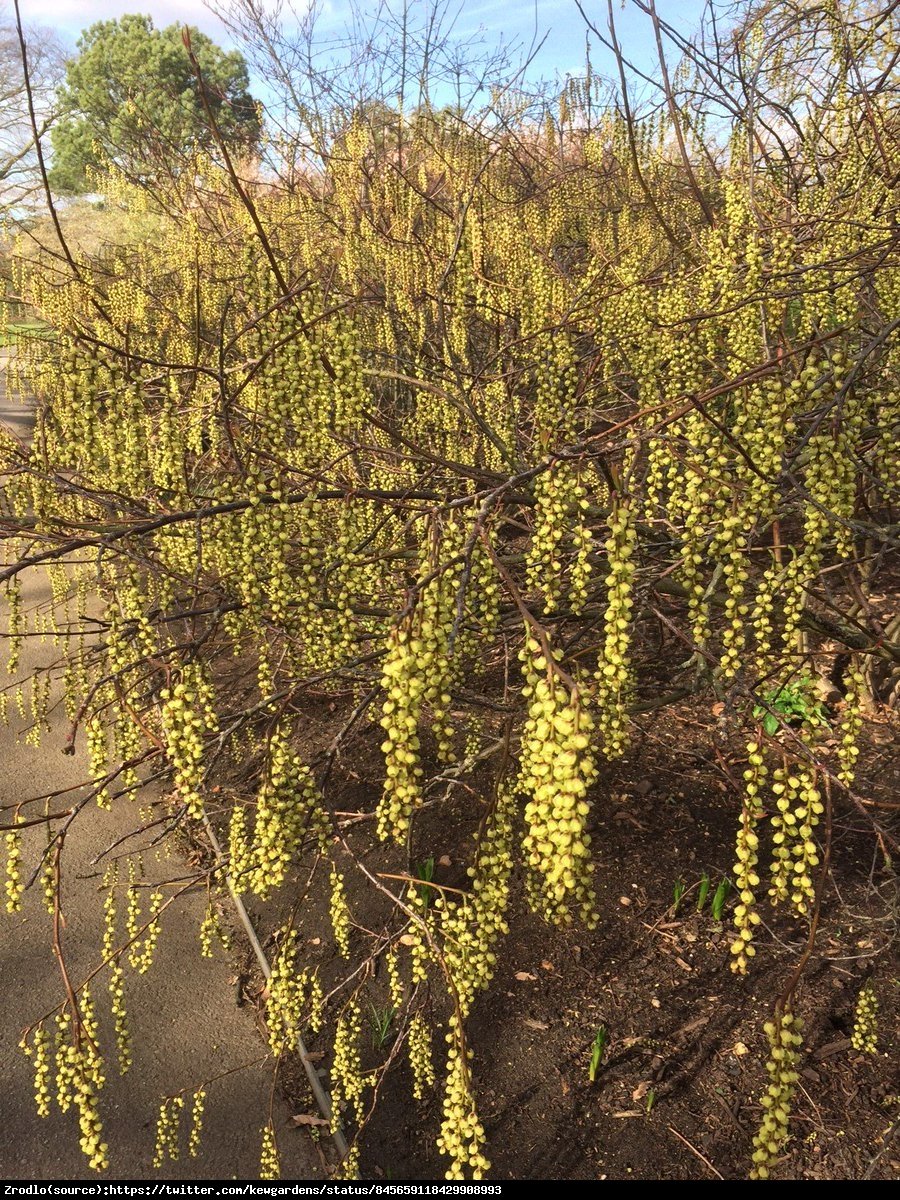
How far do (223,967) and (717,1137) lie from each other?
82.8 inches

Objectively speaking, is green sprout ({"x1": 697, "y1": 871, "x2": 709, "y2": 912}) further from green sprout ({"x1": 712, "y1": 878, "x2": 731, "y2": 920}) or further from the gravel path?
the gravel path

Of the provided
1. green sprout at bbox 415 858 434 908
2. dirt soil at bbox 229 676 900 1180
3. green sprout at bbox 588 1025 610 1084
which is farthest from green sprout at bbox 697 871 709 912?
green sprout at bbox 415 858 434 908

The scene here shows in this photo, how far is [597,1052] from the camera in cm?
264

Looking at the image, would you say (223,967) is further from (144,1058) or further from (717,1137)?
(717,1137)

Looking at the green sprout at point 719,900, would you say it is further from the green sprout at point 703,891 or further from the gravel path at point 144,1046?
the gravel path at point 144,1046

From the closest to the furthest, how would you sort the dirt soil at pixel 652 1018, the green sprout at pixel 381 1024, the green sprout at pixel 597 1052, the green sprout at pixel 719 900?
the dirt soil at pixel 652 1018 < the green sprout at pixel 597 1052 < the green sprout at pixel 381 1024 < the green sprout at pixel 719 900

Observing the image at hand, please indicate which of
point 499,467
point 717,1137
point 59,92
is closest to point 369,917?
point 717,1137

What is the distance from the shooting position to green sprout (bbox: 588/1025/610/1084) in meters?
2.64

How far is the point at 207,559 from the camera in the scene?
265 cm

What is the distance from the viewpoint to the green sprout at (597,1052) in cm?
264

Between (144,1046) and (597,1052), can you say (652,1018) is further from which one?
(144,1046)

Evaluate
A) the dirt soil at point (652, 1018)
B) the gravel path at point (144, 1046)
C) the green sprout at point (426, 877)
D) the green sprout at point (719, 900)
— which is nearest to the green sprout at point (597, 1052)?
the dirt soil at point (652, 1018)

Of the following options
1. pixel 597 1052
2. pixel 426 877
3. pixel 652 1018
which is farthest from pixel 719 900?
pixel 426 877

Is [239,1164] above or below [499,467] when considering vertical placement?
below
